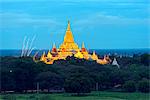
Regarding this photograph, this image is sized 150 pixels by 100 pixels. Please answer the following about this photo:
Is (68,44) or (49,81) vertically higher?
(68,44)

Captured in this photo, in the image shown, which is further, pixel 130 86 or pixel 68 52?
pixel 68 52

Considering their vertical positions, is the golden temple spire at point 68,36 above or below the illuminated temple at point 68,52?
above

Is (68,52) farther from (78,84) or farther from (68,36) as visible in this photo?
(78,84)

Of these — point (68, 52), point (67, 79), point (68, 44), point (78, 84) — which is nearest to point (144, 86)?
point (78, 84)

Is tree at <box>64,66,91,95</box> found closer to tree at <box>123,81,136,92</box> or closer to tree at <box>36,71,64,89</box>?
tree at <box>36,71,64,89</box>

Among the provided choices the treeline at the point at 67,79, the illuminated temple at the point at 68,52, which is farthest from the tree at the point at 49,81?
the illuminated temple at the point at 68,52

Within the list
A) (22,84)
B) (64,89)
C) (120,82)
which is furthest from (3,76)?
(120,82)

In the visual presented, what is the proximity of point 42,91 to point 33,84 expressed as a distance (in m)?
0.98

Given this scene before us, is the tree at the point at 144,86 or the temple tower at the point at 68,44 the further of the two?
the temple tower at the point at 68,44

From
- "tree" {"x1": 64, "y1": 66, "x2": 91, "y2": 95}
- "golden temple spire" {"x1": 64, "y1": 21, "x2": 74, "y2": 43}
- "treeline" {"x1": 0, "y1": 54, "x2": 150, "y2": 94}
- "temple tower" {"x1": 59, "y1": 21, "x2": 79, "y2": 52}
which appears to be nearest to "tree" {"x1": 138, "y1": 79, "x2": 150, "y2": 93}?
"treeline" {"x1": 0, "y1": 54, "x2": 150, "y2": 94}

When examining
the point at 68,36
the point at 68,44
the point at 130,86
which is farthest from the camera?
the point at 68,36

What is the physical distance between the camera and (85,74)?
90.9 ft

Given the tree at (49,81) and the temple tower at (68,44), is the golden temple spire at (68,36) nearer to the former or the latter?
the temple tower at (68,44)

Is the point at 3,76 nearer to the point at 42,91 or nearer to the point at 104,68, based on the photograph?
the point at 42,91
